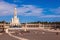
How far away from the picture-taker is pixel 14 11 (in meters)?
104

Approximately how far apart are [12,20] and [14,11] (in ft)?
27.6

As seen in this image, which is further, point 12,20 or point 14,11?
point 12,20

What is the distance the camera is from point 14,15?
107375 mm

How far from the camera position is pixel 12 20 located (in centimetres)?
11125

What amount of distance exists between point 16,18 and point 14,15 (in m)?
2.63

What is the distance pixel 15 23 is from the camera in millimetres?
108062

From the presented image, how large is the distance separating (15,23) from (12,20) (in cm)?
398

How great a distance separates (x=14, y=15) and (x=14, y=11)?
3.63 metres

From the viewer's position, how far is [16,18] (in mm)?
109312

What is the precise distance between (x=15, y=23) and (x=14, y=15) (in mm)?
4206

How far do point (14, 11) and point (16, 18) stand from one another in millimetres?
6117
